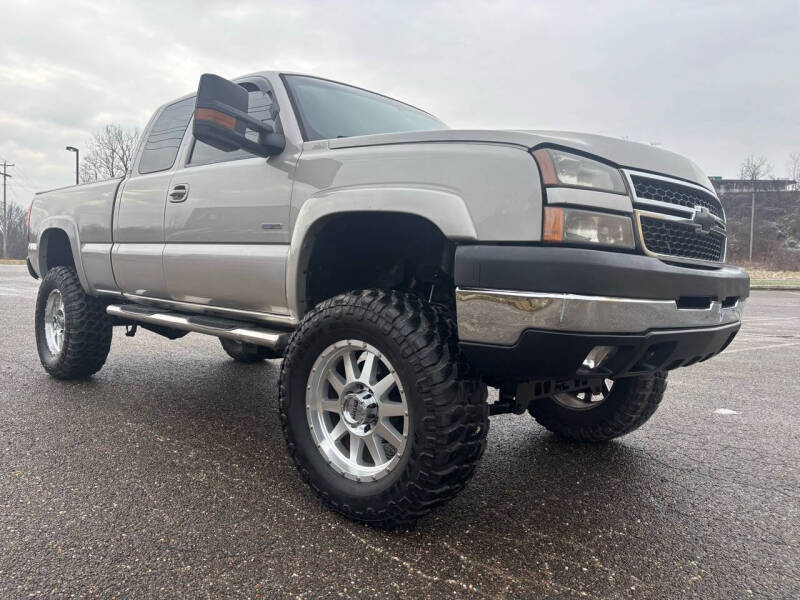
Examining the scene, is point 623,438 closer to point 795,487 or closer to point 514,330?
point 795,487

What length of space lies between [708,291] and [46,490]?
2862mm

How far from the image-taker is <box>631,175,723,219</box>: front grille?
2242mm

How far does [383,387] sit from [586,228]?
0.98 m

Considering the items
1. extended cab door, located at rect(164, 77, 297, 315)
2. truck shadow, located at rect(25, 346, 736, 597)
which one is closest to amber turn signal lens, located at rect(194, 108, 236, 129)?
extended cab door, located at rect(164, 77, 297, 315)

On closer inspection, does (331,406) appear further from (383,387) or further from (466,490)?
(466,490)

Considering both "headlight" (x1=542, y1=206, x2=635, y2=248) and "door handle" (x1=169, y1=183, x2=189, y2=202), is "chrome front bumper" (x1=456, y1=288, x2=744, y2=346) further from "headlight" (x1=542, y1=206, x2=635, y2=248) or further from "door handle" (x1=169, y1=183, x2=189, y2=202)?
"door handle" (x1=169, y1=183, x2=189, y2=202)

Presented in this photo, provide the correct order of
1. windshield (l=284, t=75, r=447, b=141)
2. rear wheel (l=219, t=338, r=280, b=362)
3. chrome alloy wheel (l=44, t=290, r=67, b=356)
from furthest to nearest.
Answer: rear wheel (l=219, t=338, r=280, b=362)
chrome alloy wheel (l=44, t=290, r=67, b=356)
windshield (l=284, t=75, r=447, b=141)

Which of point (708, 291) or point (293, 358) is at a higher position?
point (708, 291)

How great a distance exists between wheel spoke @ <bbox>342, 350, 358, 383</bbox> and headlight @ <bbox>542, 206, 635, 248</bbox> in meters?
0.97

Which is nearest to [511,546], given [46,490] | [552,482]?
[552,482]

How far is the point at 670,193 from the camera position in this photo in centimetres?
238

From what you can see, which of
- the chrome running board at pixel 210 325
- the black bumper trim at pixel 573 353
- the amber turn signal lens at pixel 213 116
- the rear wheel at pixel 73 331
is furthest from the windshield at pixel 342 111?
the rear wheel at pixel 73 331

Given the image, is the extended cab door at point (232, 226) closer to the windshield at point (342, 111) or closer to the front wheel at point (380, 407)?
the windshield at point (342, 111)

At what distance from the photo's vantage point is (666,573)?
2.03 meters
